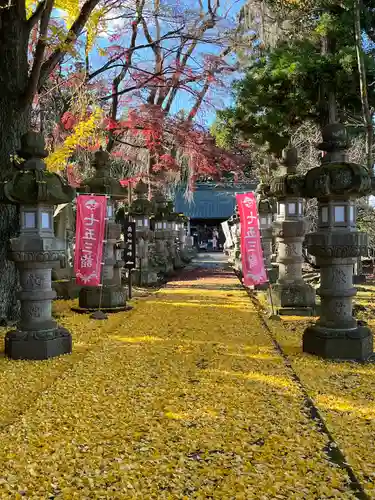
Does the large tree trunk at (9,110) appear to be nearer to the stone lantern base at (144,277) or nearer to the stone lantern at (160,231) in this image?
the stone lantern base at (144,277)

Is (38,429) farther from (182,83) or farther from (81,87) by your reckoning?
(182,83)

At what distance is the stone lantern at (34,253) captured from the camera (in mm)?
5070

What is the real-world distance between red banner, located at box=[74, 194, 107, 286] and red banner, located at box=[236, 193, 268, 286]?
2.31 metres

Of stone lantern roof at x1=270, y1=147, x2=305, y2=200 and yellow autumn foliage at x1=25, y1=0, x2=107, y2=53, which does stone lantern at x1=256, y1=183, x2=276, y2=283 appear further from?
yellow autumn foliage at x1=25, y1=0, x2=107, y2=53

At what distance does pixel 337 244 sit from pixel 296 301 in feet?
10.6

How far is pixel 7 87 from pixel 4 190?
264 cm

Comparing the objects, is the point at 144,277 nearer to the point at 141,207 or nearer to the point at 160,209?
the point at 141,207

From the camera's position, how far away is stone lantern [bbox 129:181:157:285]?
13219mm

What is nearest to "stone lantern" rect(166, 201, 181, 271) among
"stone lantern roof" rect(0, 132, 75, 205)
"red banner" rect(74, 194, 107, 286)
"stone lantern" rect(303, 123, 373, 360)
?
"red banner" rect(74, 194, 107, 286)

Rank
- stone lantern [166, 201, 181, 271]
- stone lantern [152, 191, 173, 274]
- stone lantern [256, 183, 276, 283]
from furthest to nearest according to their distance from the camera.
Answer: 1. stone lantern [166, 201, 181, 271]
2. stone lantern [152, 191, 173, 274]
3. stone lantern [256, 183, 276, 283]

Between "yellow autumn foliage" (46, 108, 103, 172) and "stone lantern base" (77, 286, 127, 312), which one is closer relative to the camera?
"stone lantern base" (77, 286, 127, 312)

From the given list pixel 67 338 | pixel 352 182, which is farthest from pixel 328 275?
pixel 67 338

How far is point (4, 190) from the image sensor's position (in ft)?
16.8

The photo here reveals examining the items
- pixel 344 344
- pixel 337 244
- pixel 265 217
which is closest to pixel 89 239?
pixel 337 244
